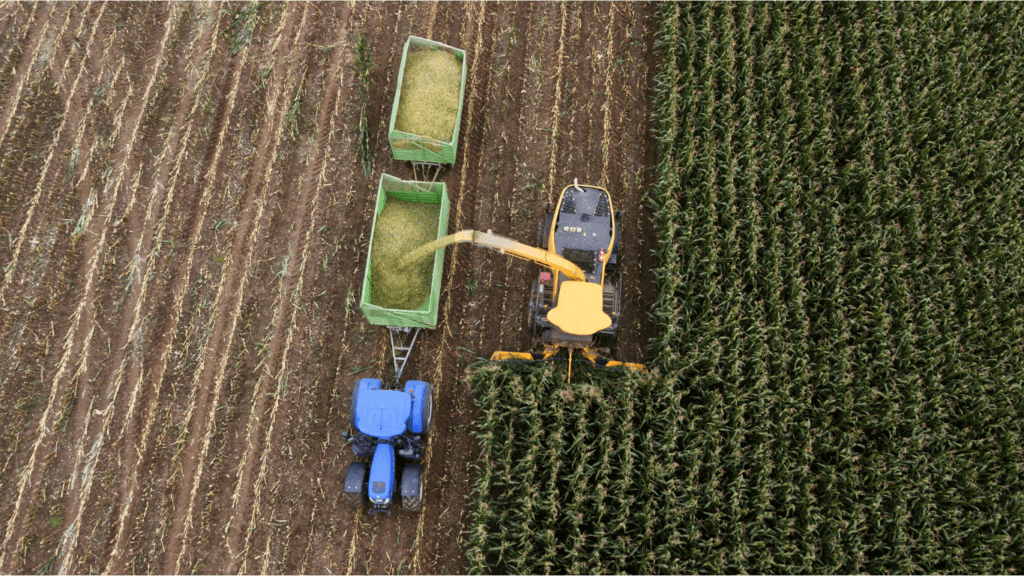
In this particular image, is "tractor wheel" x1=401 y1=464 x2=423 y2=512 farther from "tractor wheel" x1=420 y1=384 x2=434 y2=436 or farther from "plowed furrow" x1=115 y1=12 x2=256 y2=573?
"plowed furrow" x1=115 y1=12 x2=256 y2=573

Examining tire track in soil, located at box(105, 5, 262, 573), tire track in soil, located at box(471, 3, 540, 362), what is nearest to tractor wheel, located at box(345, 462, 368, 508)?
tire track in soil, located at box(471, 3, 540, 362)

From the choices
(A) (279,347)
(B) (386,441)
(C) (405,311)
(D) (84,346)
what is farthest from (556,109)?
(D) (84,346)

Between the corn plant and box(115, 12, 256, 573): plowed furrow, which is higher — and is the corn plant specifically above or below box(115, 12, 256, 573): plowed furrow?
above

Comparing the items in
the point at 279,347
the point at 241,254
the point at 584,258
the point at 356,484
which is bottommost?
the point at 356,484

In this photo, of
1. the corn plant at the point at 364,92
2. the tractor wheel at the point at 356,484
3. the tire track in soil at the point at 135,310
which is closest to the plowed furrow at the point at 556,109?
the corn plant at the point at 364,92

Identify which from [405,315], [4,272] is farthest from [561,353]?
[4,272]

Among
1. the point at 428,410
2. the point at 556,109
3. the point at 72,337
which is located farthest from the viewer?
the point at 556,109

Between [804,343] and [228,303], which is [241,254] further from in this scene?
[804,343]
